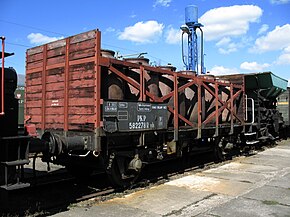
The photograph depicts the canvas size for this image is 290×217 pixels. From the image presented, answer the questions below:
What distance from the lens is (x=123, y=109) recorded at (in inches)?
264

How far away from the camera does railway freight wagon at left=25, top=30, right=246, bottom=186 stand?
6.38 m

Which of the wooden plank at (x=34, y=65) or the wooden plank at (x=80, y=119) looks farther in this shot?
the wooden plank at (x=34, y=65)

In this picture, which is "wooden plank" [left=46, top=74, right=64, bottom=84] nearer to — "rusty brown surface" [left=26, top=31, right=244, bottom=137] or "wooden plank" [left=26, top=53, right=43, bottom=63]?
"rusty brown surface" [left=26, top=31, right=244, bottom=137]

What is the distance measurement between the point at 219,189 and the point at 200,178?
1230 millimetres

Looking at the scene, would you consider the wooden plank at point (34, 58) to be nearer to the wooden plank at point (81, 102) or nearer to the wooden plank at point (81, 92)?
the wooden plank at point (81, 92)

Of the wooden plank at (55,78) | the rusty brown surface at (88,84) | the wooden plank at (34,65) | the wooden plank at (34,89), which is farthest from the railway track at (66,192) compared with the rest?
the wooden plank at (34,65)

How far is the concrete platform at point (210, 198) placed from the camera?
18.6 feet

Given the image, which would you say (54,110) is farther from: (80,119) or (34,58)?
(34,58)

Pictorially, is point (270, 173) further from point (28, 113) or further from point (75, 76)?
point (28, 113)

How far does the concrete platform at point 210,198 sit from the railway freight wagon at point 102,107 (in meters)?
0.90

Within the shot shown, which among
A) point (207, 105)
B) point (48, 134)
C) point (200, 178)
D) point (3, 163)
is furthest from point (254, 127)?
point (3, 163)

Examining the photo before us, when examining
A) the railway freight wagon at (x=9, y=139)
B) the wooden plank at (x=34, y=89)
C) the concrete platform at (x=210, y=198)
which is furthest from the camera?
the wooden plank at (x=34, y=89)

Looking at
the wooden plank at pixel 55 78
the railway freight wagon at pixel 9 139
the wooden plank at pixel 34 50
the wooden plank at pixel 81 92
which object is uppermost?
the wooden plank at pixel 34 50

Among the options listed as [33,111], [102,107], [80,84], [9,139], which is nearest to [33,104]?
[33,111]
